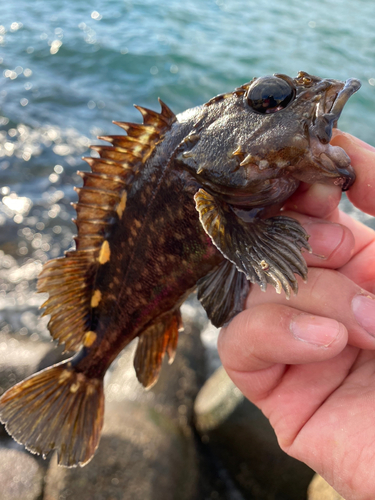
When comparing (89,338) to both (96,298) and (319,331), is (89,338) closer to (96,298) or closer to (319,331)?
(96,298)

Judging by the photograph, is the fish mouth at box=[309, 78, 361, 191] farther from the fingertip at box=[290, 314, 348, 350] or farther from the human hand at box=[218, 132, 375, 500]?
the fingertip at box=[290, 314, 348, 350]

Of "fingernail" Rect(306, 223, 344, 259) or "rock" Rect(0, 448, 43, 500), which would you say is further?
"rock" Rect(0, 448, 43, 500)

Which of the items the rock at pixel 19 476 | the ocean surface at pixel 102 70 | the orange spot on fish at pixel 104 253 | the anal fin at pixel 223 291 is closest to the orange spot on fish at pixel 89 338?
the orange spot on fish at pixel 104 253

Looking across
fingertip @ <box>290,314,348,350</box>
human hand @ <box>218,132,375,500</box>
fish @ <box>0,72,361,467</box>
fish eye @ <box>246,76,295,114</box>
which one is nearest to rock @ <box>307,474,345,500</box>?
human hand @ <box>218,132,375,500</box>

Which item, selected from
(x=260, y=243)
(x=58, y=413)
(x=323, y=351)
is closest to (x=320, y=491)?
Result: (x=323, y=351)

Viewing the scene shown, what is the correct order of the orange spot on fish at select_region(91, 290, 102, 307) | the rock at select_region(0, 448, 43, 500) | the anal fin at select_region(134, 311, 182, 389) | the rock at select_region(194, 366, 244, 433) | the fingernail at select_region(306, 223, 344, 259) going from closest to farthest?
the fingernail at select_region(306, 223, 344, 259), the orange spot on fish at select_region(91, 290, 102, 307), the anal fin at select_region(134, 311, 182, 389), the rock at select_region(0, 448, 43, 500), the rock at select_region(194, 366, 244, 433)

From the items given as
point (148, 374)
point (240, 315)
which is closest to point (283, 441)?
point (240, 315)

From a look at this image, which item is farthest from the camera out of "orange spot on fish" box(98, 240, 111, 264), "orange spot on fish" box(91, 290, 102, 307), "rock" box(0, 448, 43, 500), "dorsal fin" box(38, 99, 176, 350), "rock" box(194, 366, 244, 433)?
"rock" box(194, 366, 244, 433)

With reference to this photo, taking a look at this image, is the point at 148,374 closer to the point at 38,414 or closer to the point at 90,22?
the point at 38,414
